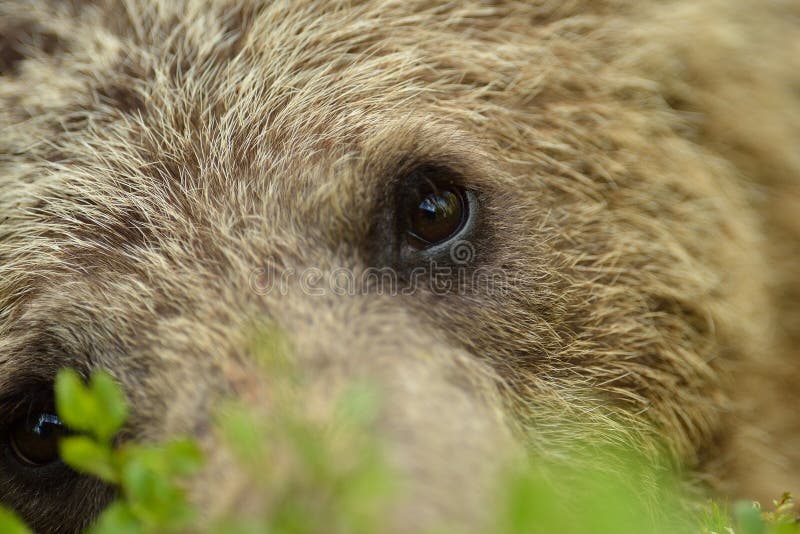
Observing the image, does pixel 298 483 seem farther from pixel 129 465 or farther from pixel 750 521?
pixel 750 521

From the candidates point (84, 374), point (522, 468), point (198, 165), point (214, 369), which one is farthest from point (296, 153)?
point (522, 468)

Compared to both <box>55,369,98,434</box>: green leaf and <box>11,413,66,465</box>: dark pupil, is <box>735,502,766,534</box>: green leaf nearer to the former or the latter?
<box>55,369,98,434</box>: green leaf

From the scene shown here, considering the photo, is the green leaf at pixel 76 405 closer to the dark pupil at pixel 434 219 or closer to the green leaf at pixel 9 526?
the green leaf at pixel 9 526

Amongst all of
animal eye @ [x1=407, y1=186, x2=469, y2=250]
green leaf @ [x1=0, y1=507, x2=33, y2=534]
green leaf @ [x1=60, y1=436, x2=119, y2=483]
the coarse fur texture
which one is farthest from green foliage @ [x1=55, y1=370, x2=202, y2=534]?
animal eye @ [x1=407, y1=186, x2=469, y2=250]

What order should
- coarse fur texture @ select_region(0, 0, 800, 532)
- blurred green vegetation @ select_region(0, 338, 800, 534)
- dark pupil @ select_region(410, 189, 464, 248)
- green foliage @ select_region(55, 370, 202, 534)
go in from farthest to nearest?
dark pupil @ select_region(410, 189, 464, 248) < coarse fur texture @ select_region(0, 0, 800, 532) < green foliage @ select_region(55, 370, 202, 534) < blurred green vegetation @ select_region(0, 338, 800, 534)

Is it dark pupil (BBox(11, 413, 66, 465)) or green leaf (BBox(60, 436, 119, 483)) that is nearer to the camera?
green leaf (BBox(60, 436, 119, 483))

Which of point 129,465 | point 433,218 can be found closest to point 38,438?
point 129,465

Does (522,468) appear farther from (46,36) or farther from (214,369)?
(46,36)
